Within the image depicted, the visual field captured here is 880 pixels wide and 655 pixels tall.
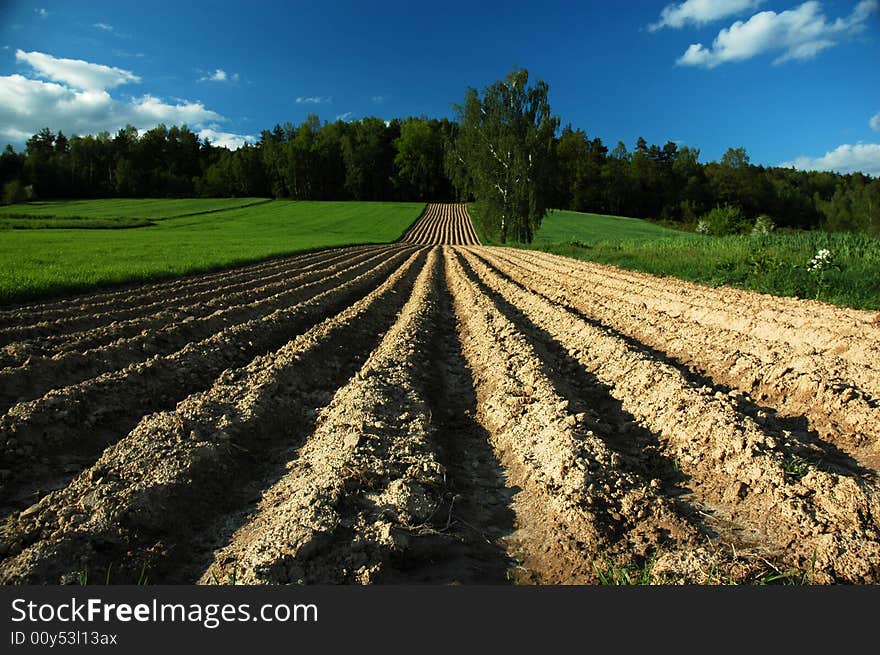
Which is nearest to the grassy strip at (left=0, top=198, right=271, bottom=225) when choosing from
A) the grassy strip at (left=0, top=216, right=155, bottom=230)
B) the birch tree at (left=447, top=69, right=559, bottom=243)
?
the grassy strip at (left=0, top=216, right=155, bottom=230)

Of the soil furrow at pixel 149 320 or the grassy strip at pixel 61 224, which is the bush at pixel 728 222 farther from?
the grassy strip at pixel 61 224

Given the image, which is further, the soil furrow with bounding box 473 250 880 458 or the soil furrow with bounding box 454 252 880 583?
the soil furrow with bounding box 473 250 880 458

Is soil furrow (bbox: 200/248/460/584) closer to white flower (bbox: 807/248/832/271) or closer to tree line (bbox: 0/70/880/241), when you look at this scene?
white flower (bbox: 807/248/832/271)

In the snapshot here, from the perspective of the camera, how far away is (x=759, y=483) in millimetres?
3484

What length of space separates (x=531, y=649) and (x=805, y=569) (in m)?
1.77

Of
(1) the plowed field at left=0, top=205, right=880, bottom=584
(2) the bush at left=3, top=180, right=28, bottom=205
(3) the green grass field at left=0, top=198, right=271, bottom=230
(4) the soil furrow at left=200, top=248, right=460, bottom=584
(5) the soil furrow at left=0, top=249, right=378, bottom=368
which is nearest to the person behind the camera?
(4) the soil furrow at left=200, top=248, right=460, bottom=584

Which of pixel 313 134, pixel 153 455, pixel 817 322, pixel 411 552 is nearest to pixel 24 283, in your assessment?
pixel 153 455

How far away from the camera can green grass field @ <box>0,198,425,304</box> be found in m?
13.3

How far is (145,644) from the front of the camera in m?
2.03

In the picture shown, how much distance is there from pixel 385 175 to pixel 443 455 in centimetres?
9662

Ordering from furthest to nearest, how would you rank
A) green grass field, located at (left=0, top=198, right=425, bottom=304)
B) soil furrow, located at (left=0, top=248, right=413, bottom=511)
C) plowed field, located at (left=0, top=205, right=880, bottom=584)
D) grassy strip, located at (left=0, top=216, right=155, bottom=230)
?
grassy strip, located at (left=0, top=216, right=155, bottom=230)
green grass field, located at (left=0, top=198, right=425, bottom=304)
soil furrow, located at (left=0, top=248, right=413, bottom=511)
plowed field, located at (left=0, top=205, right=880, bottom=584)

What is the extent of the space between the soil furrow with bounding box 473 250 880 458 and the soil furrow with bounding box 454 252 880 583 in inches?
32.9

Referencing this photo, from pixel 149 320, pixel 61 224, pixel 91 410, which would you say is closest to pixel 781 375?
pixel 91 410

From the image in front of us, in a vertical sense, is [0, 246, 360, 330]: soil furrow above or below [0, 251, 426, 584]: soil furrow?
above
